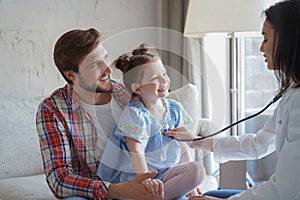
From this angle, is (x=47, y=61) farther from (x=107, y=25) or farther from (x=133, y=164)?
(x=133, y=164)

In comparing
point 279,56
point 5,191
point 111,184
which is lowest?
point 5,191

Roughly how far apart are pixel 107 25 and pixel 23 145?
3.01 ft

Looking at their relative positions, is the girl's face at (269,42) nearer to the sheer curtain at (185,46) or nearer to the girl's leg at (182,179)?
the girl's leg at (182,179)

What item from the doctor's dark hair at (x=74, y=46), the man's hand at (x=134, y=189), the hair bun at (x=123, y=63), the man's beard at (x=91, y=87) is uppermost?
the doctor's dark hair at (x=74, y=46)

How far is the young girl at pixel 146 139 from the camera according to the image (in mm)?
1444

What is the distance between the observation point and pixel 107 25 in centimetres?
285

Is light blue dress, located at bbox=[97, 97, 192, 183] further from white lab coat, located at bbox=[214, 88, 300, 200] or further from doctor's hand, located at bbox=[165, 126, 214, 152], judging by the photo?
white lab coat, located at bbox=[214, 88, 300, 200]

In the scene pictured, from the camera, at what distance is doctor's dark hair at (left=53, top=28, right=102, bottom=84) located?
4.90 feet

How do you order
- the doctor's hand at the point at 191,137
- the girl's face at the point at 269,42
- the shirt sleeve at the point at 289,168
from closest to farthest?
the shirt sleeve at the point at 289,168
the girl's face at the point at 269,42
the doctor's hand at the point at 191,137

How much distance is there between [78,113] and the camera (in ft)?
5.05

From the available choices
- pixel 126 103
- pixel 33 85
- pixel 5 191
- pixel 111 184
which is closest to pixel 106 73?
pixel 126 103

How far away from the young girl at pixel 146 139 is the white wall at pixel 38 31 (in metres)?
1.19

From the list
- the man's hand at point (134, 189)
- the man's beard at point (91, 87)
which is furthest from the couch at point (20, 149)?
the man's hand at point (134, 189)

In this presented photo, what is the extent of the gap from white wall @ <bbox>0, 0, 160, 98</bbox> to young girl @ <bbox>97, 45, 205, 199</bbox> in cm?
119
